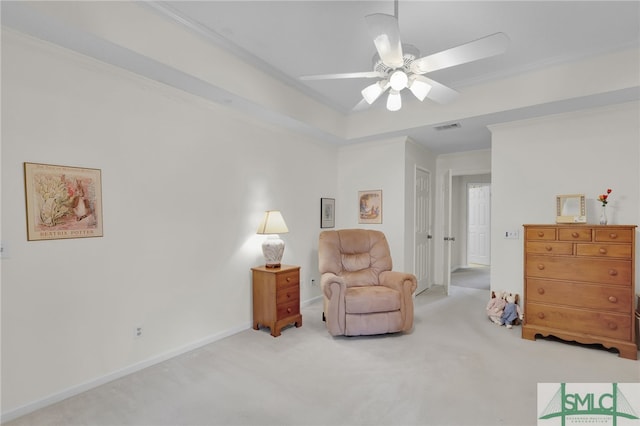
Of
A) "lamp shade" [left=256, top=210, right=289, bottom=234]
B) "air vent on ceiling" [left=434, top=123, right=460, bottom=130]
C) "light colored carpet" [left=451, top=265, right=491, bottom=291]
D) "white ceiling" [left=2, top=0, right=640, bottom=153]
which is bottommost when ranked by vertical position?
"light colored carpet" [left=451, top=265, right=491, bottom=291]

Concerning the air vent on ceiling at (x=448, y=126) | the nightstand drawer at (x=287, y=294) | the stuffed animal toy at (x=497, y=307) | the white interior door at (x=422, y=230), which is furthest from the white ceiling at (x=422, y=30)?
the nightstand drawer at (x=287, y=294)

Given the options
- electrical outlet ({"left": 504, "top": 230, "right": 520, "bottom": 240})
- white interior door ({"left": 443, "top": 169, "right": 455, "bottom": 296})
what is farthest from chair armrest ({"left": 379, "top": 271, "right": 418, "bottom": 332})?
white interior door ({"left": 443, "top": 169, "right": 455, "bottom": 296})

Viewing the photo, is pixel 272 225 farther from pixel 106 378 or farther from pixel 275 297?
pixel 106 378

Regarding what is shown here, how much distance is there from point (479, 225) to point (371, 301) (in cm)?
592

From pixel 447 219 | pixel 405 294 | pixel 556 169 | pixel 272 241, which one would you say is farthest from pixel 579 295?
pixel 272 241

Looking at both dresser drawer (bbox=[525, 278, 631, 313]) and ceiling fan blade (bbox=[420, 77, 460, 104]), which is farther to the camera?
dresser drawer (bbox=[525, 278, 631, 313])

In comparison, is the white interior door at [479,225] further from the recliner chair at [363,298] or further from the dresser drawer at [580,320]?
the recliner chair at [363,298]

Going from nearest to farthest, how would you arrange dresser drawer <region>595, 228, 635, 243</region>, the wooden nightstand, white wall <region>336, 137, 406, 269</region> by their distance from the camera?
1. dresser drawer <region>595, 228, 635, 243</region>
2. the wooden nightstand
3. white wall <region>336, 137, 406, 269</region>

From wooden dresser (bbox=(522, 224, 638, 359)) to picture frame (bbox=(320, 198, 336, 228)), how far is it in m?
2.55

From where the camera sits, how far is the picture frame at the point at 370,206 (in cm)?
464

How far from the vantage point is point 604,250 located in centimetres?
284

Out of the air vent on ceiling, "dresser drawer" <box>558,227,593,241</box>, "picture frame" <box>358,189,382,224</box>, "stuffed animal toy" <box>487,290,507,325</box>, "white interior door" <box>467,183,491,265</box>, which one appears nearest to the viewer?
"dresser drawer" <box>558,227,593,241</box>

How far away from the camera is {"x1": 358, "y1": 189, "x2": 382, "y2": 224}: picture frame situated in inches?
183

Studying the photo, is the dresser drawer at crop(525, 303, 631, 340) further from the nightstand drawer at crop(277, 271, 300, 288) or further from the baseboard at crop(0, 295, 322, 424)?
the baseboard at crop(0, 295, 322, 424)
